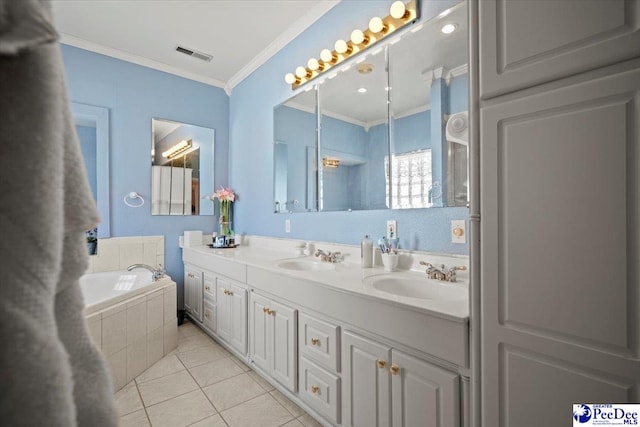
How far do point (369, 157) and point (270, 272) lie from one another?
3.19 ft

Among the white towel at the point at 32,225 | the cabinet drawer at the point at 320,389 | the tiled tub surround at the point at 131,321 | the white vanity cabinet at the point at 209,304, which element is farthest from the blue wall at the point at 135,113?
the white towel at the point at 32,225

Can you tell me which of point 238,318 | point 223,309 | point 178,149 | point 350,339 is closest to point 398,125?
point 350,339

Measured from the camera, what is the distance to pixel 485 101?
916 mm

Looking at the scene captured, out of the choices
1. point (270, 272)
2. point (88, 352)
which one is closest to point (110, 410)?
point (88, 352)

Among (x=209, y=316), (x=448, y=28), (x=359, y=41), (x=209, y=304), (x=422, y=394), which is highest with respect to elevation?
(x=359, y=41)

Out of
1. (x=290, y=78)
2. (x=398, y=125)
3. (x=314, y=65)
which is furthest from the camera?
(x=290, y=78)

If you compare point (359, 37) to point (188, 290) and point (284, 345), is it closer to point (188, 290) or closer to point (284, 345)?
point (284, 345)

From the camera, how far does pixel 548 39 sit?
79cm

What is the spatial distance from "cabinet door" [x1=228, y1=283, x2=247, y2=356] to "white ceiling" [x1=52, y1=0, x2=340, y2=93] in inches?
83.9

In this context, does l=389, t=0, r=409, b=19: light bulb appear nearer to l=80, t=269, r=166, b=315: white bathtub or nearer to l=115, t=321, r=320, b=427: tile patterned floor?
l=115, t=321, r=320, b=427: tile patterned floor

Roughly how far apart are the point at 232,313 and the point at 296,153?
1.39 metres

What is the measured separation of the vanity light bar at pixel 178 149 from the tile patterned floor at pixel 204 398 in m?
2.00

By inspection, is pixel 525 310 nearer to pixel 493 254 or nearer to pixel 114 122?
pixel 493 254

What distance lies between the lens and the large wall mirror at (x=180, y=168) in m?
3.12
